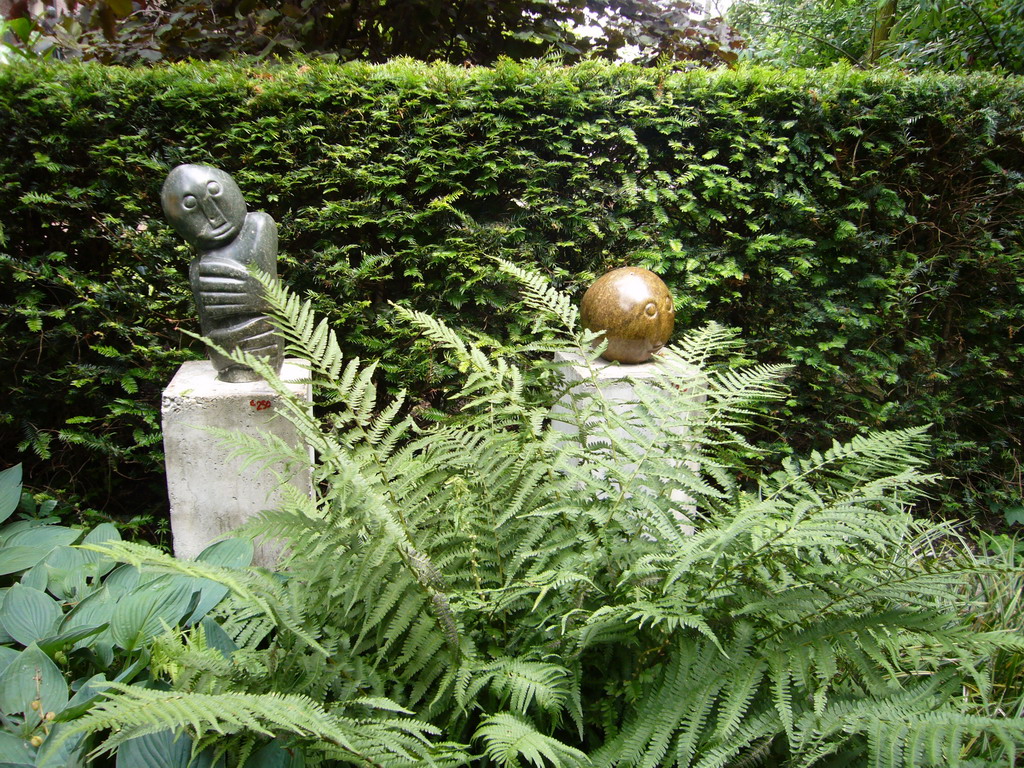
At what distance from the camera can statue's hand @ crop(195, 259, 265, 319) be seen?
7.63ft

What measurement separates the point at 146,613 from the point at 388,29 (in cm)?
370

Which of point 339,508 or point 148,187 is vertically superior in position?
point 148,187

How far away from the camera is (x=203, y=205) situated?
7.48 ft

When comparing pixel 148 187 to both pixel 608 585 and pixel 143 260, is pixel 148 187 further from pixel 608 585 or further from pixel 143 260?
pixel 608 585

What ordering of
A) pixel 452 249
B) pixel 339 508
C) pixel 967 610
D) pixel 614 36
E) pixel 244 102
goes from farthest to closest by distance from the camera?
pixel 614 36, pixel 452 249, pixel 244 102, pixel 967 610, pixel 339 508

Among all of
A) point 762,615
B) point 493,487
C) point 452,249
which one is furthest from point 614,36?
point 762,615

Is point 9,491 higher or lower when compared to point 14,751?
lower

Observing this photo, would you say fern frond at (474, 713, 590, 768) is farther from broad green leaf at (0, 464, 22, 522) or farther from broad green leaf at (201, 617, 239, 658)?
broad green leaf at (0, 464, 22, 522)

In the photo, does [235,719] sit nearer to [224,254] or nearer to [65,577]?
[65,577]

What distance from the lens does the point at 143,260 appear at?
2.89 m

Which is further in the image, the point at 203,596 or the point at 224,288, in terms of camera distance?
the point at 224,288

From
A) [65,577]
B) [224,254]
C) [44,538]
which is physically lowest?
[44,538]

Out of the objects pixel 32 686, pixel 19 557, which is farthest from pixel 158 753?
pixel 19 557

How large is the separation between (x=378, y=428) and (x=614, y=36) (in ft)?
11.7
